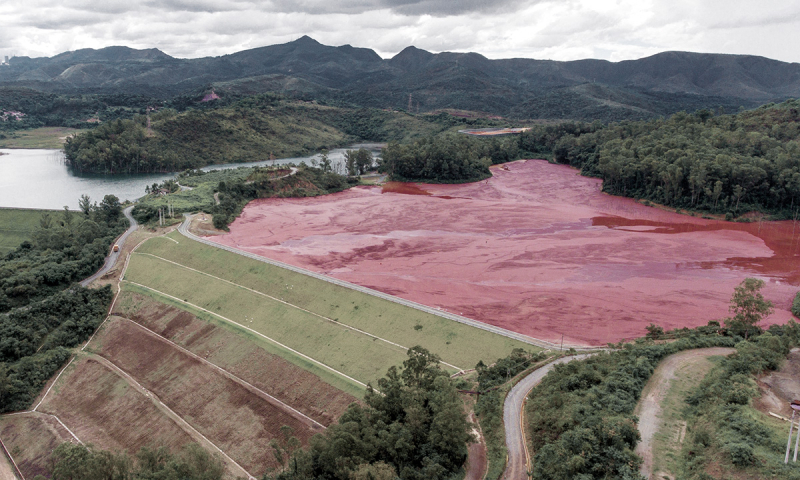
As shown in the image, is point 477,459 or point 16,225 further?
point 16,225

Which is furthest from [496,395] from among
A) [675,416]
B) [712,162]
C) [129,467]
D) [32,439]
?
[712,162]

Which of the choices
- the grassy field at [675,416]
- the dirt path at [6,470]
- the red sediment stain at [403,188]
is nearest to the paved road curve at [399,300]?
the grassy field at [675,416]

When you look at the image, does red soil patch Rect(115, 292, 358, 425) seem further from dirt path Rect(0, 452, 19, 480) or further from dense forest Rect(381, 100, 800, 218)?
dense forest Rect(381, 100, 800, 218)

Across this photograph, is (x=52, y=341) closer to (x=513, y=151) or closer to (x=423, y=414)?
(x=423, y=414)

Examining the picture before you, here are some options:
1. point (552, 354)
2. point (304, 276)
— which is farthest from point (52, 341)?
point (552, 354)

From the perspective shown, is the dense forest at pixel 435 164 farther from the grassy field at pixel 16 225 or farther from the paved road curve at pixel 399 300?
the grassy field at pixel 16 225

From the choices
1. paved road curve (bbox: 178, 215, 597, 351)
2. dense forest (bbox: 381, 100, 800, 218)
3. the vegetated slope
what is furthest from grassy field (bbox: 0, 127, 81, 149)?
the vegetated slope

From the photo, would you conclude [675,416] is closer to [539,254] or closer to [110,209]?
[539,254]
